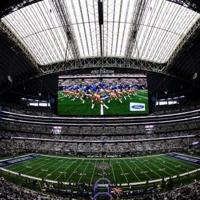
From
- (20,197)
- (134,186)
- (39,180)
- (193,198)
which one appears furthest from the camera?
(39,180)

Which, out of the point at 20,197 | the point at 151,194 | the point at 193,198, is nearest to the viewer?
the point at 193,198

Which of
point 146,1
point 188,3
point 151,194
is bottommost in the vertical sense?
point 151,194

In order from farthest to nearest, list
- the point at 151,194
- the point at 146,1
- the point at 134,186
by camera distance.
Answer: the point at 146,1, the point at 134,186, the point at 151,194

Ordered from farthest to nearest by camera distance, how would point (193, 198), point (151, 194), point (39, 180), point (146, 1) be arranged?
point (146, 1), point (39, 180), point (151, 194), point (193, 198)

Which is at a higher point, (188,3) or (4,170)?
(188,3)

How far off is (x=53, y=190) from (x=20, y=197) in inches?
351

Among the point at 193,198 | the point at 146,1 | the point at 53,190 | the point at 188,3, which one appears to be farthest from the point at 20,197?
the point at 146,1

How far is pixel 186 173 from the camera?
46219 mm

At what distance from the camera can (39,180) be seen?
44.4m

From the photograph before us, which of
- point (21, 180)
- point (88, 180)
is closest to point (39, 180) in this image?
point (21, 180)

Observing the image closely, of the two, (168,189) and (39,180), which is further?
(39,180)

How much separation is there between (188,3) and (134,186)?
19.1m

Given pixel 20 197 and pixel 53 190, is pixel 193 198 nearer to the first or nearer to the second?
pixel 20 197

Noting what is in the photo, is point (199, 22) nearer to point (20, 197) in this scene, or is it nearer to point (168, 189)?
point (168, 189)
